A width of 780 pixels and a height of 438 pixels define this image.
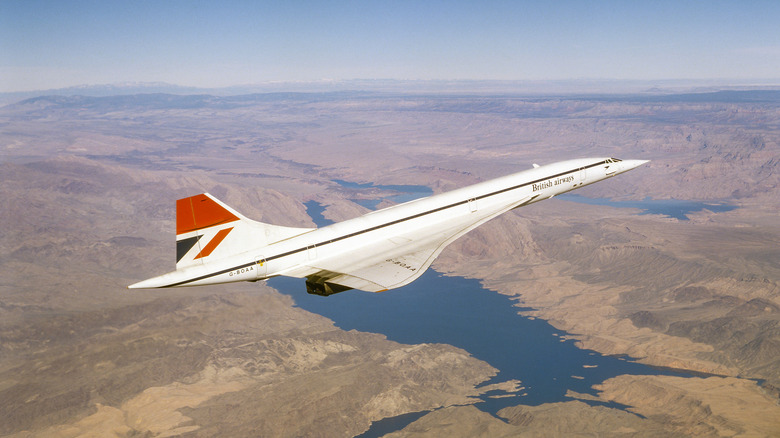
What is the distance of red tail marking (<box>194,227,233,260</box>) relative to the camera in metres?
31.6

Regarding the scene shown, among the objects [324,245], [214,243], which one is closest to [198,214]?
[214,243]

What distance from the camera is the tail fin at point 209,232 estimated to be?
102ft

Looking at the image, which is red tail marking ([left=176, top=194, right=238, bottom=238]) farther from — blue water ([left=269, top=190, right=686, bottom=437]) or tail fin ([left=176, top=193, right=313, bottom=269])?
blue water ([left=269, top=190, right=686, bottom=437])

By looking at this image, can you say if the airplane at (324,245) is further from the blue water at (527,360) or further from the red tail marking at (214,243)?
the blue water at (527,360)

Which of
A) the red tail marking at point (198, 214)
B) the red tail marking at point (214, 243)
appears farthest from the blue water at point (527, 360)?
the red tail marking at point (198, 214)

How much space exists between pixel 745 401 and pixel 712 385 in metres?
11.1

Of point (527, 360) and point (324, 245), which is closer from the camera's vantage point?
point (324, 245)

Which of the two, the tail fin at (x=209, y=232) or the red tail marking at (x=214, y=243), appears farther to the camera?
the red tail marking at (x=214, y=243)

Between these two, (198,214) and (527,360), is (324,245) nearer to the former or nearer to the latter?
(198,214)

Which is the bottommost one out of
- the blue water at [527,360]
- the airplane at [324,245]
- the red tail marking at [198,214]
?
the blue water at [527,360]

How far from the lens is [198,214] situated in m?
31.2

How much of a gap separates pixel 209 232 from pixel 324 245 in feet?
23.6

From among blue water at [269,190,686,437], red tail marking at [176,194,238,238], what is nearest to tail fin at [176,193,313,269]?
red tail marking at [176,194,238,238]

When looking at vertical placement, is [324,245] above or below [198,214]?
below
